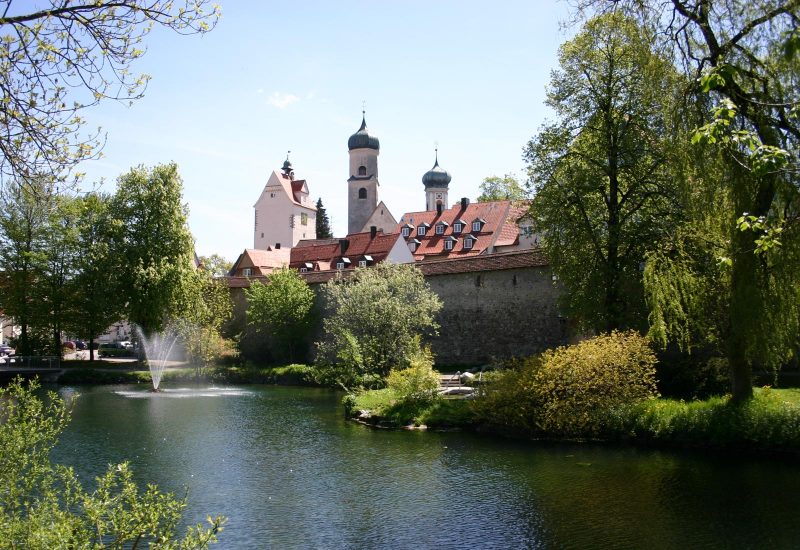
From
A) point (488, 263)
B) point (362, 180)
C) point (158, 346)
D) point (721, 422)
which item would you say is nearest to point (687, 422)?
point (721, 422)

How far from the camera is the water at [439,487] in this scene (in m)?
10.2

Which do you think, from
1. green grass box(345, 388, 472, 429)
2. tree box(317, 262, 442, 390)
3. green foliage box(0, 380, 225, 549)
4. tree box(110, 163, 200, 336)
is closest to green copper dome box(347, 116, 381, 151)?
tree box(110, 163, 200, 336)

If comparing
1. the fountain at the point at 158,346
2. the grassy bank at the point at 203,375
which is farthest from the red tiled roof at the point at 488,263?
the fountain at the point at 158,346

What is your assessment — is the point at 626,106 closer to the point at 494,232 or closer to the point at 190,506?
the point at 190,506

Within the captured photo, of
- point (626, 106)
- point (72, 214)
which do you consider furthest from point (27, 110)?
point (72, 214)

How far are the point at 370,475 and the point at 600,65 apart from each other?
49.0 ft

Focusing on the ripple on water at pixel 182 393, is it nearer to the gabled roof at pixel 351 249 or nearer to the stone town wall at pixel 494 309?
the stone town wall at pixel 494 309

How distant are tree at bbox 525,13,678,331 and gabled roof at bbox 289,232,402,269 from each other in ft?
96.4

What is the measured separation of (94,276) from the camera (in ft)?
119

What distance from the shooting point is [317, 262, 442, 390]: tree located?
27.8m

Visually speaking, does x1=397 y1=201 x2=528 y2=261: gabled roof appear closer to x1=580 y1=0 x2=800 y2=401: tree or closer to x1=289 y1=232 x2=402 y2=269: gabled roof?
x1=289 y1=232 x2=402 y2=269: gabled roof

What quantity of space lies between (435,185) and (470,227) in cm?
2551

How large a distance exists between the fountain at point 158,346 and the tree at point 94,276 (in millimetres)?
2040

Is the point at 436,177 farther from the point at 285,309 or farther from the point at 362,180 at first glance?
the point at 285,309
